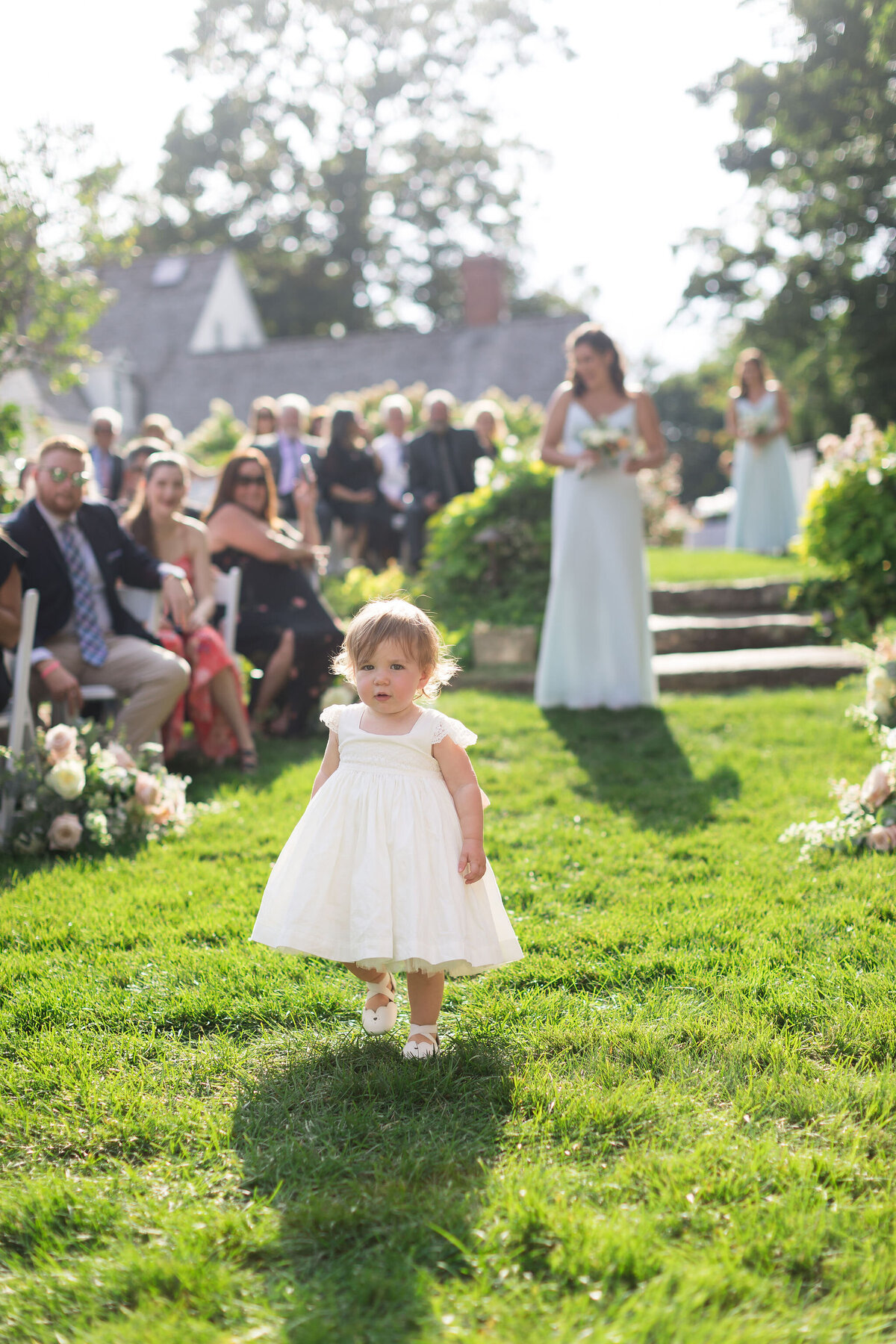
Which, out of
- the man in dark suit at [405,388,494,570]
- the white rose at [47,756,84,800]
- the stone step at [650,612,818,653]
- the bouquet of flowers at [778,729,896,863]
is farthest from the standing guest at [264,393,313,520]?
the bouquet of flowers at [778,729,896,863]

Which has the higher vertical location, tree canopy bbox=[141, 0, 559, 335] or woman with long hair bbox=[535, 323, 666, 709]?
tree canopy bbox=[141, 0, 559, 335]

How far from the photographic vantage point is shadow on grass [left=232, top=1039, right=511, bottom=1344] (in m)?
1.92

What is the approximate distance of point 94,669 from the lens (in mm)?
5613

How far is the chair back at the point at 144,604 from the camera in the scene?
Result: 20.1 feet

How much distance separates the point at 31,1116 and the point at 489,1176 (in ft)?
3.45

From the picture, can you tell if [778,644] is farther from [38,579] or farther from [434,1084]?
[434,1084]

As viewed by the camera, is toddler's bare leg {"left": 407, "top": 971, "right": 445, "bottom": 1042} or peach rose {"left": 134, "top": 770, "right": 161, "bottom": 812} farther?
peach rose {"left": 134, "top": 770, "right": 161, "bottom": 812}

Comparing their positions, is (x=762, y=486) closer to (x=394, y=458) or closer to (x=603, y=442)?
(x=394, y=458)

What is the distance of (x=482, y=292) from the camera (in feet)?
98.6

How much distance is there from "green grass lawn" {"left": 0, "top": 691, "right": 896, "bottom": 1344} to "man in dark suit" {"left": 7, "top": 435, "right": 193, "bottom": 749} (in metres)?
1.28

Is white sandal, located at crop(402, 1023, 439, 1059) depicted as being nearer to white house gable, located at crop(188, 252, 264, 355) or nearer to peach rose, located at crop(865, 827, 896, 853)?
peach rose, located at crop(865, 827, 896, 853)

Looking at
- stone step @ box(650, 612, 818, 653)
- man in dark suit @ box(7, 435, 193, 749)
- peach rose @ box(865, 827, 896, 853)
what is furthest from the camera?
stone step @ box(650, 612, 818, 653)

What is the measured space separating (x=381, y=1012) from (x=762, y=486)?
11917mm

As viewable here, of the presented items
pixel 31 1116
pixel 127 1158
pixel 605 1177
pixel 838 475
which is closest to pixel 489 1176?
pixel 605 1177
